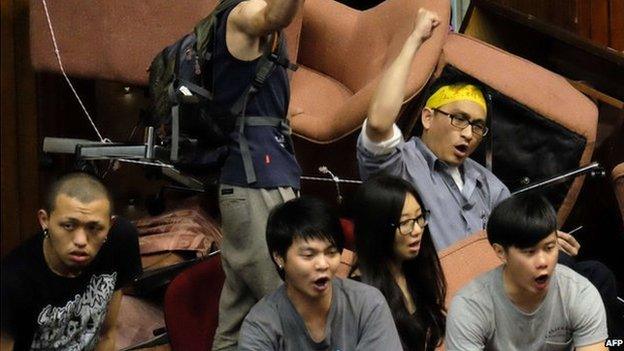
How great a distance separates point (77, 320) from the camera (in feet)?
10.2

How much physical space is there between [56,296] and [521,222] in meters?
1.15

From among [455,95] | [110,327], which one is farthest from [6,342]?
[455,95]

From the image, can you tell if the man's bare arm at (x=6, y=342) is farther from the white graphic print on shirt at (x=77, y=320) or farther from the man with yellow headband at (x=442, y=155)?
the man with yellow headband at (x=442, y=155)

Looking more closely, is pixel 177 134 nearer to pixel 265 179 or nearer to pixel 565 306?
pixel 265 179

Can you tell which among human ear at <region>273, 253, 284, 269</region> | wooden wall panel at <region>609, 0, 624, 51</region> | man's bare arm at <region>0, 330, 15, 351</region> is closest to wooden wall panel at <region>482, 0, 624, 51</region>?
wooden wall panel at <region>609, 0, 624, 51</region>

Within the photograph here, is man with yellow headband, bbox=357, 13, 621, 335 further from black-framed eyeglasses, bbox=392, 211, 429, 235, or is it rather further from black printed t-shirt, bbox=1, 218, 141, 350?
black printed t-shirt, bbox=1, 218, 141, 350

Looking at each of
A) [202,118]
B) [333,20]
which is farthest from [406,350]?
[333,20]

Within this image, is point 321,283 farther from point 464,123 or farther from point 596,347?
point 464,123

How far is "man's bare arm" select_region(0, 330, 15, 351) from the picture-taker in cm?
294

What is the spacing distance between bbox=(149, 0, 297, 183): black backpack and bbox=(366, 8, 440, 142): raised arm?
0.97ft

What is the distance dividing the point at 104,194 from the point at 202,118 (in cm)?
31

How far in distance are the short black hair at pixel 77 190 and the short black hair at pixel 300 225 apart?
1.45 ft

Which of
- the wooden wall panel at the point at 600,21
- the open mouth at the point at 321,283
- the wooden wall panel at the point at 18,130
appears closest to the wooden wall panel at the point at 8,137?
the wooden wall panel at the point at 18,130

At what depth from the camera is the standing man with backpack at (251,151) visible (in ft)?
9.76
